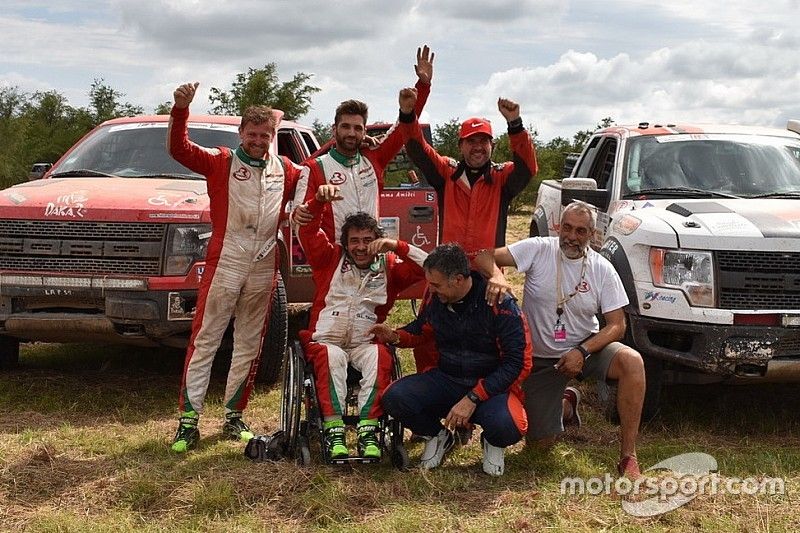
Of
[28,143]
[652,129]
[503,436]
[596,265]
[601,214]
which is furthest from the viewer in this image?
[28,143]

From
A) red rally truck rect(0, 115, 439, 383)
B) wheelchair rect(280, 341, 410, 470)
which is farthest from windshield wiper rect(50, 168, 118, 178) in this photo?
wheelchair rect(280, 341, 410, 470)

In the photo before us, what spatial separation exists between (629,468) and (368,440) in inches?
53.1

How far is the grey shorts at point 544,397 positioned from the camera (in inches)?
198

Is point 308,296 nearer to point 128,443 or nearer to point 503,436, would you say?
Answer: point 128,443

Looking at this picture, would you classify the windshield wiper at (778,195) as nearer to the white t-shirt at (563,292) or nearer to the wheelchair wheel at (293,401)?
the white t-shirt at (563,292)

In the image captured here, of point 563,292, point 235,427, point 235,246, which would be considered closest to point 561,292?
point 563,292

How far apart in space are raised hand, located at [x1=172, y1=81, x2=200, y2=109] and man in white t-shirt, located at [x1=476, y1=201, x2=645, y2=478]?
184cm

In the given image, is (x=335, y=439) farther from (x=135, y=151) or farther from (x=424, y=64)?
(x=135, y=151)

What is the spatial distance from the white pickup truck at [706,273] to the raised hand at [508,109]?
3.23ft

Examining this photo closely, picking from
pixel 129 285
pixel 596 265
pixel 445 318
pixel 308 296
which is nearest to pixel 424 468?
pixel 445 318

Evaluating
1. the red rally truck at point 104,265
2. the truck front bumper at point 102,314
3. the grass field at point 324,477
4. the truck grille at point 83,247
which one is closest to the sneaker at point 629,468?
the grass field at point 324,477

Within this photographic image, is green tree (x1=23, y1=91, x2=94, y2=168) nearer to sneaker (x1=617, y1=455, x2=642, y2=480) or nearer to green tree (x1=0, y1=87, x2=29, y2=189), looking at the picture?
green tree (x1=0, y1=87, x2=29, y2=189)

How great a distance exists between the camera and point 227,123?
7.41 metres

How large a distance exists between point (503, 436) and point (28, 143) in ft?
87.7
